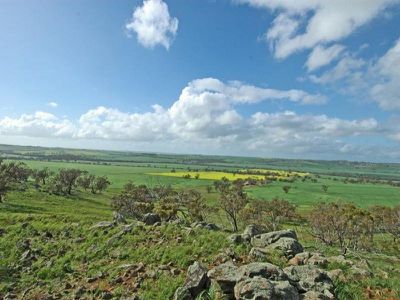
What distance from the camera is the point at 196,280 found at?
15.3 metres

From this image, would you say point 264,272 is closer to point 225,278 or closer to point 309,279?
point 225,278

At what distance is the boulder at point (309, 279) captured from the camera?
14.7 metres

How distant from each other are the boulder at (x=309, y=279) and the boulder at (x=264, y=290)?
1387 millimetres

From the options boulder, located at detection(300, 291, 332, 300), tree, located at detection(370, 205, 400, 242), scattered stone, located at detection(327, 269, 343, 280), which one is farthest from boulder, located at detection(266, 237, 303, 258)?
tree, located at detection(370, 205, 400, 242)

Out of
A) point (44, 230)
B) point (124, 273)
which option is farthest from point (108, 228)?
point (124, 273)

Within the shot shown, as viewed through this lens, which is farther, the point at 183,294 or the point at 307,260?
the point at 307,260

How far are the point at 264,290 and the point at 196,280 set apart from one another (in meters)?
3.61

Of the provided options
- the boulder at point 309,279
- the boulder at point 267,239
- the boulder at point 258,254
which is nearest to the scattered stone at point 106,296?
the boulder at point 258,254

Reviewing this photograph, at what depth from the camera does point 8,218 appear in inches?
1341

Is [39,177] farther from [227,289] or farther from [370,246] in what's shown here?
[227,289]

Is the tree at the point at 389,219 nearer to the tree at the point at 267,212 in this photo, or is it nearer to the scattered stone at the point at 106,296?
the tree at the point at 267,212

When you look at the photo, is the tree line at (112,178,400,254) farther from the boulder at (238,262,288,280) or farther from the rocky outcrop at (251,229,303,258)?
the boulder at (238,262,288,280)

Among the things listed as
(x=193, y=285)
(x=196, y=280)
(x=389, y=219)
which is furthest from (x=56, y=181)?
(x=193, y=285)

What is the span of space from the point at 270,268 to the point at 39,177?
15795cm
